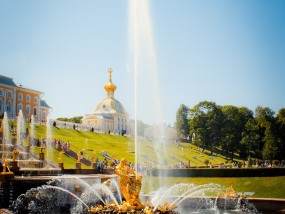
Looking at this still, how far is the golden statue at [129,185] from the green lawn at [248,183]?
17.3 m

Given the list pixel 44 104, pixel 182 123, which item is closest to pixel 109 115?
pixel 44 104

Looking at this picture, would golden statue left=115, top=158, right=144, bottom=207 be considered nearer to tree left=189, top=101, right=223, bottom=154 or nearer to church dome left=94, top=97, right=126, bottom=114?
tree left=189, top=101, right=223, bottom=154

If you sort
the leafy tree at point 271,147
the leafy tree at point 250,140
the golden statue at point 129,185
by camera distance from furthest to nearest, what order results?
the leafy tree at point 250,140 → the leafy tree at point 271,147 → the golden statue at point 129,185

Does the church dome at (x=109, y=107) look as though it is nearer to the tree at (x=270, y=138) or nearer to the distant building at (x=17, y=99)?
the distant building at (x=17, y=99)

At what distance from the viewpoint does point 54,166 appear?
2645 cm

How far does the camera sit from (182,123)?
90.3 meters

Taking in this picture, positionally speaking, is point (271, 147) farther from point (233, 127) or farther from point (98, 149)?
point (98, 149)

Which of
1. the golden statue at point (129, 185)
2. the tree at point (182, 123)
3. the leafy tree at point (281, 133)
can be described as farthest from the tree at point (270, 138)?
the golden statue at point (129, 185)

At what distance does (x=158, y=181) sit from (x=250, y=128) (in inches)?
1493

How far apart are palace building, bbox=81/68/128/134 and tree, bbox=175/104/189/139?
42.3 ft

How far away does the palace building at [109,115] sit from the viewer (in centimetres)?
8681

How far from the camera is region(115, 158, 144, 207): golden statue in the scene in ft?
33.3

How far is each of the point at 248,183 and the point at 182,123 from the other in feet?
200

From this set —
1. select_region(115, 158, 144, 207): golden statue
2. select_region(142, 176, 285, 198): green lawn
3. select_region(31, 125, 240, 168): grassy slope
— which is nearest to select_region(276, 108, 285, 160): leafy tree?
select_region(31, 125, 240, 168): grassy slope
